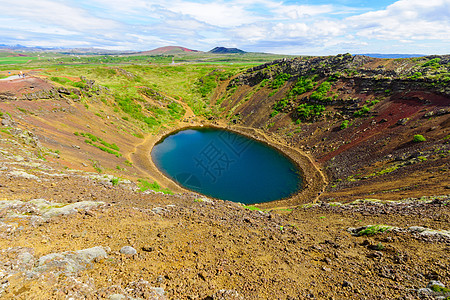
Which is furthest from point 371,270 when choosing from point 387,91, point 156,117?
point 156,117

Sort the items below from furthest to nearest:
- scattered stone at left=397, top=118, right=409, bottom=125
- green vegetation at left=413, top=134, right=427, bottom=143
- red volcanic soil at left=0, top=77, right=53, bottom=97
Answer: red volcanic soil at left=0, top=77, right=53, bottom=97 < scattered stone at left=397, top=118, right=409, bottom=125 < green vegetation at left=413, top=134, right=427, bottom=143

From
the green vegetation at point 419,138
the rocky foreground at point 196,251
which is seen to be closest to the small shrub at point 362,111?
the green vegetation at point 419,138

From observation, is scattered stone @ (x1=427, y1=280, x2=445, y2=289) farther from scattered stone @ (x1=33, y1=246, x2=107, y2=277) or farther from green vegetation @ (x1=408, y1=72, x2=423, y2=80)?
green vegetation @ (x1=408, y1=72, x2=423, y2=80)

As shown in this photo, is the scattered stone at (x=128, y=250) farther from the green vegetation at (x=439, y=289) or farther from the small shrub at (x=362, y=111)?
the small shrub at (x=362, y=111)

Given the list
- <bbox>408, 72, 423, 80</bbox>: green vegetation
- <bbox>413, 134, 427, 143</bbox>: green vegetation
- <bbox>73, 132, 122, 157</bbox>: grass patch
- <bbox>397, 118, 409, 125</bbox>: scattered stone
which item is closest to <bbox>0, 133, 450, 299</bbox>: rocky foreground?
<bbox>73, 132, 122, 157</bbox>: grass patch

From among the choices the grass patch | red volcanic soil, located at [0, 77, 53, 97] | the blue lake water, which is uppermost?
red volcanic soil, located at [0, 77, 53, 97]

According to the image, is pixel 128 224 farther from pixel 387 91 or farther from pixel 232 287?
pixel 387 91
